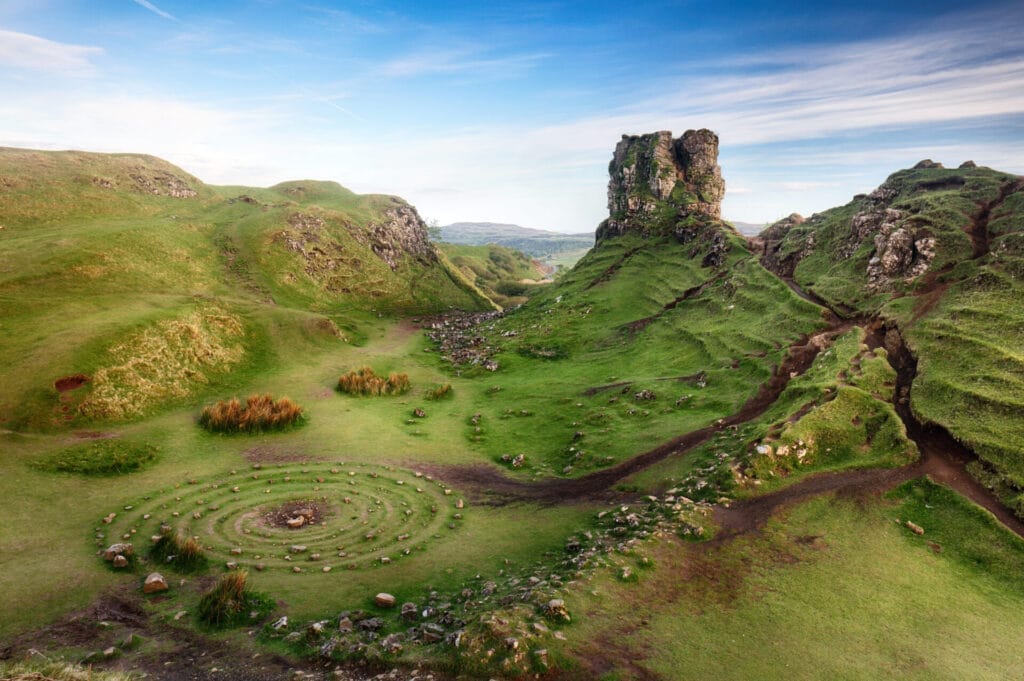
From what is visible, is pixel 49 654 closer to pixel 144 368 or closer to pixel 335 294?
pixel 144 368

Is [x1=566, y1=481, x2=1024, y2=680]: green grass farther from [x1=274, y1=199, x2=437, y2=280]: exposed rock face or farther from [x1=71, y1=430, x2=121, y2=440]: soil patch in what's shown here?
[x1=274, y1=199, x2=437, y2=280]: exposed rock face

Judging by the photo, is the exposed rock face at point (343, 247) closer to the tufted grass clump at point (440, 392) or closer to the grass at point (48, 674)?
the tufted grass clump at point (440, 392)

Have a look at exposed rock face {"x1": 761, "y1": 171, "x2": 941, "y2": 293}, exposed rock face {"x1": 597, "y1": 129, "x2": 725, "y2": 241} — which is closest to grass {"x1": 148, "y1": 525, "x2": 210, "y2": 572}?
exposed rock face {"x1": 761, "y1": 171, "x2": 941, "y2": 293}

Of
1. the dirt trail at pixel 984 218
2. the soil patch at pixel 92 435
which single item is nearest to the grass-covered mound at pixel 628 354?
the dirt trail at pixel 984 218

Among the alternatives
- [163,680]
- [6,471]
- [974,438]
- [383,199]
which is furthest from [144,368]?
[383,199]

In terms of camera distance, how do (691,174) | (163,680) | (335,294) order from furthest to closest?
(691,174), (335,294), (163,680)

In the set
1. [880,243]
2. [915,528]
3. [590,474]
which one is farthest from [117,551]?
[880,243]
